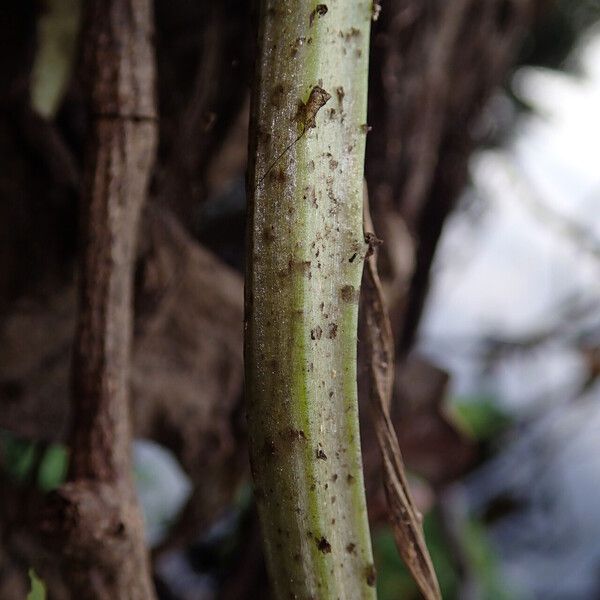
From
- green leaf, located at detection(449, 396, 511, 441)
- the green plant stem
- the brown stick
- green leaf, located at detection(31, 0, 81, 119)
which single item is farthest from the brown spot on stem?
green leaf, located at detection(449, 396, 511, 441)

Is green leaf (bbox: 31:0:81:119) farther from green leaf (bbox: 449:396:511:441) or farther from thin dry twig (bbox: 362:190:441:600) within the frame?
green leaf (bbox: 449:396:511:441)

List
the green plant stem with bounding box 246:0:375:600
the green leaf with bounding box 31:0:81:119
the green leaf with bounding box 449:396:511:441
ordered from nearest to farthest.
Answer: the green plant stem with bounding box 246:0:375:600 → the green leaf with bounding box 31:0:81:119 → the green leaf with bounding box 449:396:511:441

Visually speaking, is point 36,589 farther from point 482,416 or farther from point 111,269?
point 482,416

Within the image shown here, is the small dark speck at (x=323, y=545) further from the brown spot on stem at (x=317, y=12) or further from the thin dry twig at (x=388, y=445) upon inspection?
the brown spot on stem at (x=317, y=12)

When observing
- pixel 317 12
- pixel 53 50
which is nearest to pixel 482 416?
pixel 53 50

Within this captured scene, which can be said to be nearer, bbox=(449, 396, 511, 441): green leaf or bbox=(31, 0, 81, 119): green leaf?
bbox=(31, 0, 81, 119): green leaf

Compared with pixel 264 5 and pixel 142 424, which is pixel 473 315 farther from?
pixel 264 5
